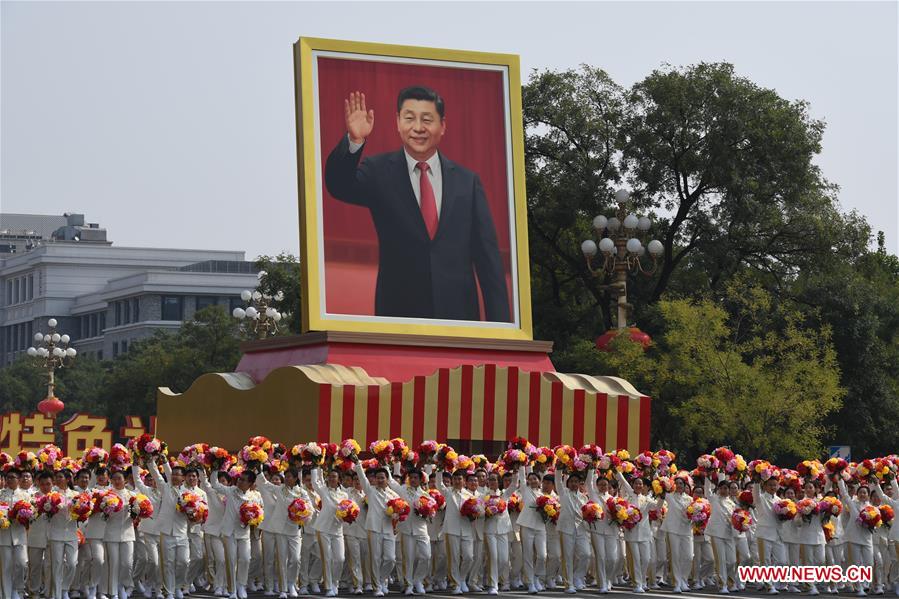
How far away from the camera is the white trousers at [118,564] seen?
19.6 metres

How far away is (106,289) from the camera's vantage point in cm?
11581

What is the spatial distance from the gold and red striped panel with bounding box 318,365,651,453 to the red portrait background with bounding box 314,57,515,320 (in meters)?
2.24

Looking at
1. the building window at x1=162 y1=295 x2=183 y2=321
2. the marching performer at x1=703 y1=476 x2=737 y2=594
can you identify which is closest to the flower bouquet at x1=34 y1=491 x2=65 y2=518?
the marching performer at x1=703 y1=476 x2=737 y2=594

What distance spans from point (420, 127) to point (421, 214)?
5.48 feet

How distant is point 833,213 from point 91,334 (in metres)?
81.3

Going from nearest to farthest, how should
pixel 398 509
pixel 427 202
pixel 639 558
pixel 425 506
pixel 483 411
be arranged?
pixel 398 509
pixel 425 506
pixel 639 558
pixel 483 411
pixel 427 202

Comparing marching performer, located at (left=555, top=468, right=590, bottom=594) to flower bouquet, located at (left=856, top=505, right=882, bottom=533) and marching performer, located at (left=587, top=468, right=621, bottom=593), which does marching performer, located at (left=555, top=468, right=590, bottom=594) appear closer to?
marching performer, located at (left=587, top=468, right=621, bottom=593)

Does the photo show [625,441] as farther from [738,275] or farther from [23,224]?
[23,224]

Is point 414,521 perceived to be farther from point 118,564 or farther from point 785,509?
point 785,509

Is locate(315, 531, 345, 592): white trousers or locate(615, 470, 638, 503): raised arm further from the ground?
locate(615, 470, 638, 503): raised arm

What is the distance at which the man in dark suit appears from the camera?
3186 cm

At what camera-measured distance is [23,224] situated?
16662 centimetres

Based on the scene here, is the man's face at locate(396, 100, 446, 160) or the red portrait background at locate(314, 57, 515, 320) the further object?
the man's face at locate(396, 100, 446, 160)

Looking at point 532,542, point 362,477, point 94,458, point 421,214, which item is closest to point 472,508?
point 532,542
